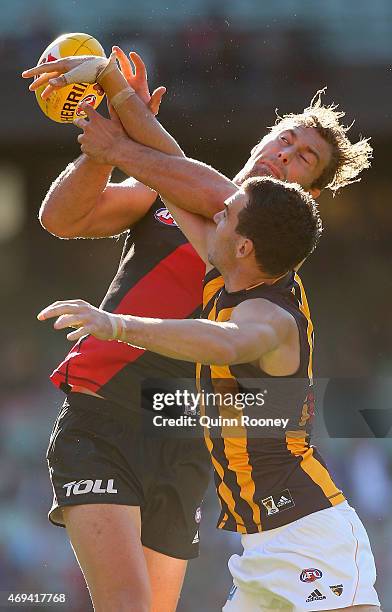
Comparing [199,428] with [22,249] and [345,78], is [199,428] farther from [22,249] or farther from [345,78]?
[22,249]

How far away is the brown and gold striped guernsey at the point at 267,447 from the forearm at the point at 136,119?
714mm

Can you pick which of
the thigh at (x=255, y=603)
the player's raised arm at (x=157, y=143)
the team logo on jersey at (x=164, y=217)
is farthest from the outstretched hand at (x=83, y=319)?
the team logo on jersey at (x=164, y=217)

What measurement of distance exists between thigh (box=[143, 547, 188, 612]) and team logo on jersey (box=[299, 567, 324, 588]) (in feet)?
3.48

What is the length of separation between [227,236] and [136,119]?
72 cm

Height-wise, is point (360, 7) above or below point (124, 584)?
above

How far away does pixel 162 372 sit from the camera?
4.36m

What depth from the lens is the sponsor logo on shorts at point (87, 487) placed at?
4.02 meters

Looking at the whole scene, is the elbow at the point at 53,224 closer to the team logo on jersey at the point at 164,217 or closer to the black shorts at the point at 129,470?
the team logo on jersey at the point at 164,217

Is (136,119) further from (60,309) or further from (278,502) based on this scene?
(278,502)

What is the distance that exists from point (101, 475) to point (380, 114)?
9924 mm

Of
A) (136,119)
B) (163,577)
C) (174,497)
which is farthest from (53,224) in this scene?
(163,577)

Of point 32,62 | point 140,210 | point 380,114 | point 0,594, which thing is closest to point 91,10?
point 32,62

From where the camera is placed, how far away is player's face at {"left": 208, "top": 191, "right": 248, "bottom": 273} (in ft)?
11.9

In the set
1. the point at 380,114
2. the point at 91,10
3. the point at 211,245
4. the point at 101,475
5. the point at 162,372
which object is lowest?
the point at 101,475
